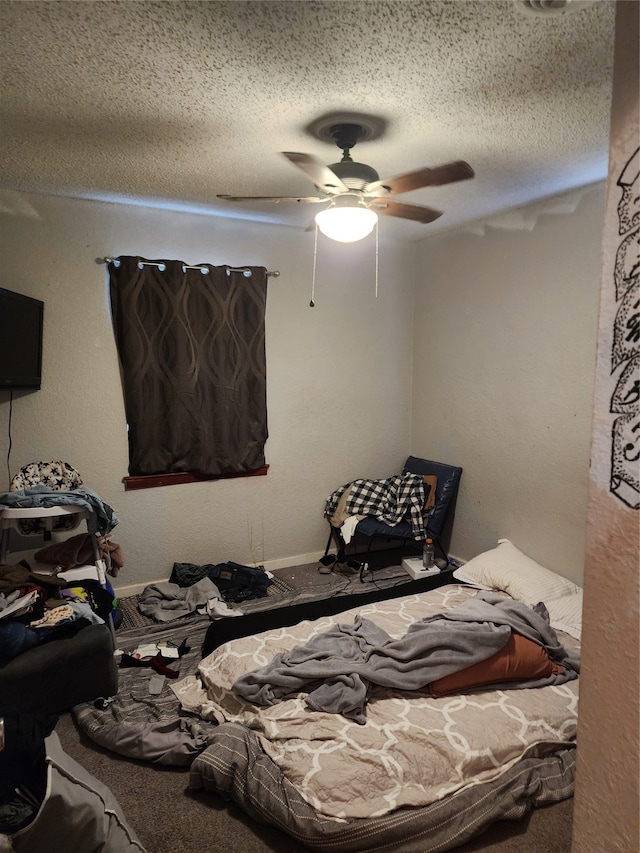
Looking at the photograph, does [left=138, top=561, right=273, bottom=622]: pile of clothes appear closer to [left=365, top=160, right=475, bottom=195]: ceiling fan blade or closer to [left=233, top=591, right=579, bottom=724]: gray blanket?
[left=233, top=591, right=579, bottom=724]: gray blanket

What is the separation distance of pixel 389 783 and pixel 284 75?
241cm

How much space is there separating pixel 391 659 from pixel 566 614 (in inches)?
49.2

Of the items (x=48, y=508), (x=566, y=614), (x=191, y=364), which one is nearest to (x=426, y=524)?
(x=566, y=614)

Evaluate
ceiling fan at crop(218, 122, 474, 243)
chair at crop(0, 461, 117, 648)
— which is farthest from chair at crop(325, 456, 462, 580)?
ceiling fan at crop(218, 122, 474, 243)

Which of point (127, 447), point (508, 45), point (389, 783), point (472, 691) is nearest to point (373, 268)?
point (127, 447)

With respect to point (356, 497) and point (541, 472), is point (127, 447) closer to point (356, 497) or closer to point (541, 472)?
point (356, 497)

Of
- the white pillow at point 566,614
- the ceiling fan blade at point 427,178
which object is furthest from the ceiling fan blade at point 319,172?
the white pillow at point 566,614

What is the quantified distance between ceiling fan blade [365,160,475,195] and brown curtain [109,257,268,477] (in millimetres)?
1664

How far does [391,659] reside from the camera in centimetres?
235

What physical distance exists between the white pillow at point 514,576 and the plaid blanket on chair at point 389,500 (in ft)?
1.55

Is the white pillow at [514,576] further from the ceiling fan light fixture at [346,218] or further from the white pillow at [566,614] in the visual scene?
the ceiling fan light fixture at [346,218]

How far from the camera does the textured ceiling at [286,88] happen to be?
64.3 inches

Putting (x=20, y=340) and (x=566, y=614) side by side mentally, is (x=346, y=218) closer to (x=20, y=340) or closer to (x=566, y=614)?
(x=20, y=340)

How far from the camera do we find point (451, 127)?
2.39 m
